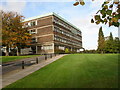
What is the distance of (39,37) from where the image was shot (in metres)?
57.7

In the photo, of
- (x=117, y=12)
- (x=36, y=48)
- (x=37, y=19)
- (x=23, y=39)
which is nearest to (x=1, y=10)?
(x=23, y=39)

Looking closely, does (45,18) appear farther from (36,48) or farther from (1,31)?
(1,31)

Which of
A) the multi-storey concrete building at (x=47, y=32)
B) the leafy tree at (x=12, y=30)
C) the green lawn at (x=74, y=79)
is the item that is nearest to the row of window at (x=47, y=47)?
the multi-storey concrete building at (x=47, y=32)

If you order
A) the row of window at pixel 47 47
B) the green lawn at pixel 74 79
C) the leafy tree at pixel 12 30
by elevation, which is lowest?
the green lawn at pixel 74 79

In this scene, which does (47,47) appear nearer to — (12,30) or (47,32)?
(47,32)

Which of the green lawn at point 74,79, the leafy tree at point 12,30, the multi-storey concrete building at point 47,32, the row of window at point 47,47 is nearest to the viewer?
the green lawn at point 74,79

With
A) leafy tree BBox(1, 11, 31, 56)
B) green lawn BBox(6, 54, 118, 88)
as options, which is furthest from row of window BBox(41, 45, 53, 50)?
green lawn BBox(6, 54, 118, 88)

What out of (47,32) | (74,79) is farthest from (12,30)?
(74,79)

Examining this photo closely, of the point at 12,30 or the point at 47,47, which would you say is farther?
the point at 47,47

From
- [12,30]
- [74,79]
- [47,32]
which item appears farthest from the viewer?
[47,32]

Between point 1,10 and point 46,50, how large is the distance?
960 inches

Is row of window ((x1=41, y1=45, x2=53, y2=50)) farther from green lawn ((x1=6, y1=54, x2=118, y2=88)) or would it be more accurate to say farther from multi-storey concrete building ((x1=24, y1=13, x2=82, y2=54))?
green lawn ((x1=6, y1=54, x2=118, y2=88))

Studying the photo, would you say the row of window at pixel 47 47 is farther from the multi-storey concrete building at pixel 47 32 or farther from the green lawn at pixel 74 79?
the green lawn at pixel 74 79

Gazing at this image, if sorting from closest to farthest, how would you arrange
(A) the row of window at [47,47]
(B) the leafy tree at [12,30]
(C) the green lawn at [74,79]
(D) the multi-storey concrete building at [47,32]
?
(C) the green lawn at [74,79]
(B) the leafy tree at [12,30]
(D) the multi-storey concrete building at [47,32]
(A) the row of window at [47,47]
